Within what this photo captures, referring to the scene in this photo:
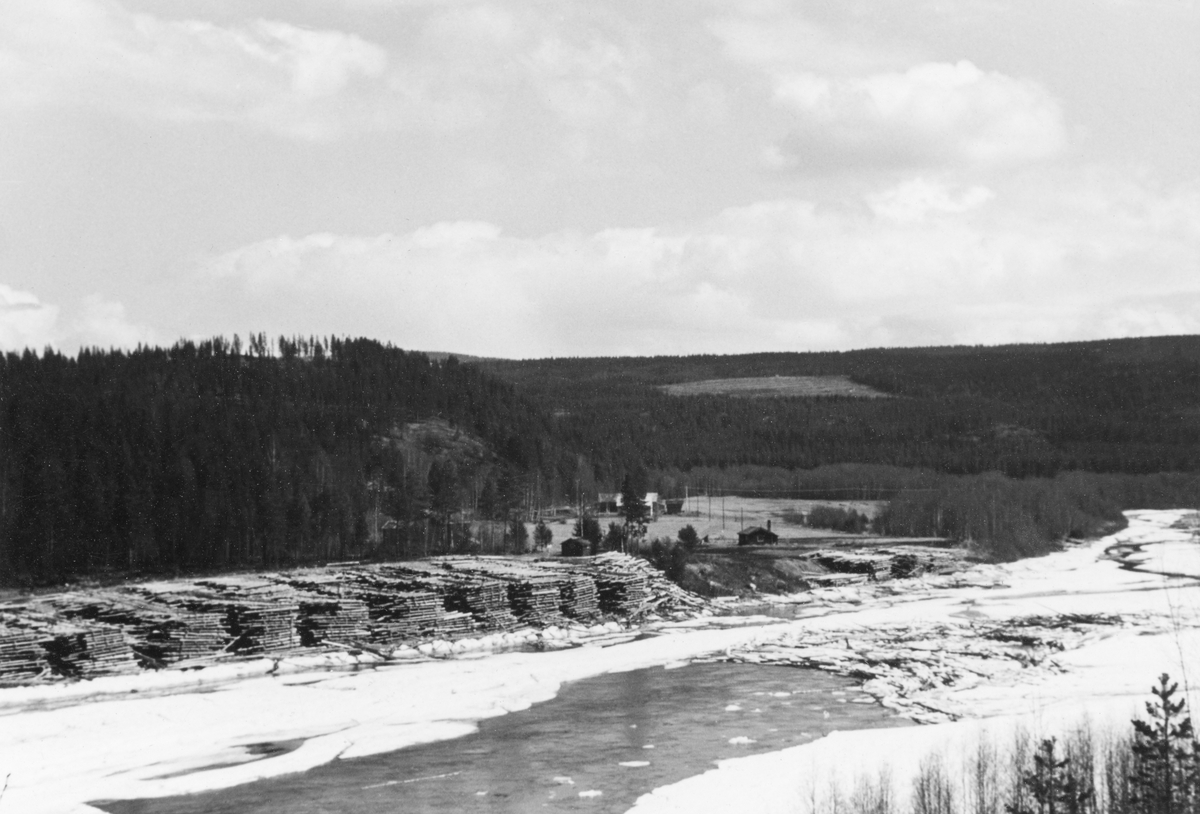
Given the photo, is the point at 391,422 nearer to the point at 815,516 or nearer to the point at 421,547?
the point at 421,547

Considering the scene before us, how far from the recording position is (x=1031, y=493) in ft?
338

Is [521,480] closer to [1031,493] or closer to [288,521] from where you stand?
[288,521]

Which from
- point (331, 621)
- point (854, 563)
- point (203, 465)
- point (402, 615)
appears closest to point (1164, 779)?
point (331, 621)

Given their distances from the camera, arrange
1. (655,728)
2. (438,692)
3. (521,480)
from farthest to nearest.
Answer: (521,480) → (438,692) → (655,728)

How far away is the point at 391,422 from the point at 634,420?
73.6 m

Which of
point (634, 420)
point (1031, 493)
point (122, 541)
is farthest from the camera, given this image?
point (634, 420)

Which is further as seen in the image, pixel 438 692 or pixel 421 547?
pixel 421 547

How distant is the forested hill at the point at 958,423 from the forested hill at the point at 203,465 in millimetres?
29260

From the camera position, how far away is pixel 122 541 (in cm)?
5894

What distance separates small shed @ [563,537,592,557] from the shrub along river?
28.7 m

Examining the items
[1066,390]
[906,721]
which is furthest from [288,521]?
[1066,390]

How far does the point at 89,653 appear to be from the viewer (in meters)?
40.7

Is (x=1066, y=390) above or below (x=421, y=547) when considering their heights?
above

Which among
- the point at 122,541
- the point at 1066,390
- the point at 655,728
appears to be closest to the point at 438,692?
the point at 655,728
